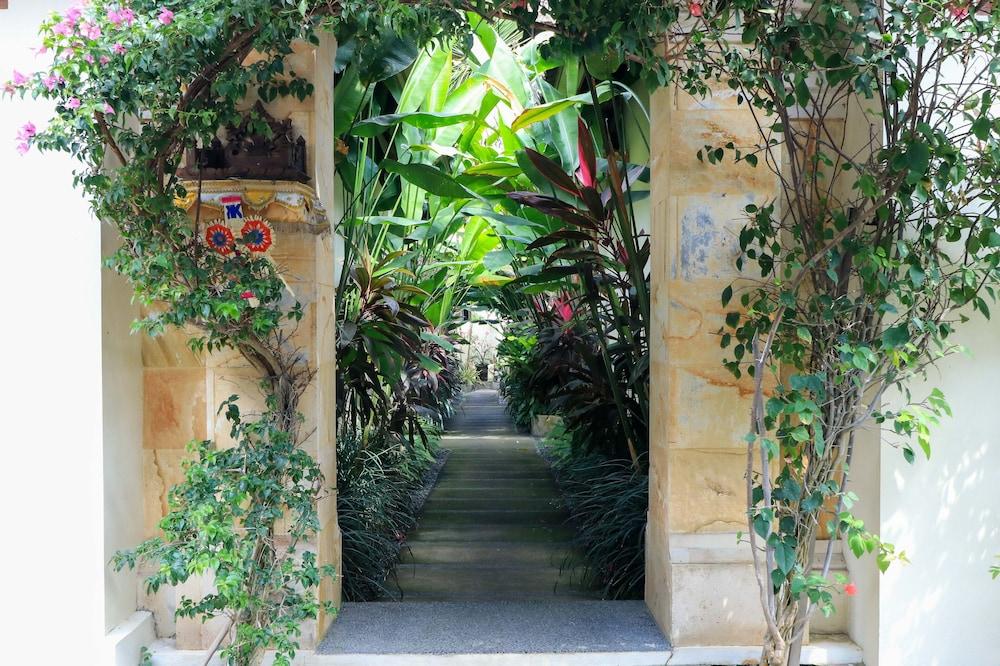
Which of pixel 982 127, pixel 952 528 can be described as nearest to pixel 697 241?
pixel 982 127

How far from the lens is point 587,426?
14.0 feet

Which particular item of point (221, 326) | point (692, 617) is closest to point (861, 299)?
point (692, 617)

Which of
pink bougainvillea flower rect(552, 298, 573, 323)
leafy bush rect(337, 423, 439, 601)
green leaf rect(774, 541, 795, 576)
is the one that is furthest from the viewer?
pink bougainvillea flower rect(552, 298, 573, 323)

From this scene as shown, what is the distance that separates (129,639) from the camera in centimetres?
246

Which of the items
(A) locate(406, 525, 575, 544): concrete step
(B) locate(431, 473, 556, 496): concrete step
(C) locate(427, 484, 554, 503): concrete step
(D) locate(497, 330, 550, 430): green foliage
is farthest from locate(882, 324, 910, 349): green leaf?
(D) locate(497, 330, 550, 430): green foliage

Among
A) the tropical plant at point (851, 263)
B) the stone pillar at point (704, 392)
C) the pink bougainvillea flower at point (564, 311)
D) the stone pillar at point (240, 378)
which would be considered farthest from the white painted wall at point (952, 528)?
the pink bougainvillea flower at point (564, 311)

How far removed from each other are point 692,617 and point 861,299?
4.11ft

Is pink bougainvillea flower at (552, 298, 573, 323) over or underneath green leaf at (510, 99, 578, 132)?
underneath

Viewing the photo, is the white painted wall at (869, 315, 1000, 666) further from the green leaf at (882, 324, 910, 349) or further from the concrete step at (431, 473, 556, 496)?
the concrete step at (431, 473, 556, 496)

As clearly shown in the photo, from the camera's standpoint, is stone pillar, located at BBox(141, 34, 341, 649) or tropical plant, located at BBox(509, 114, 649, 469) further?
tropical plant, located at BBox(509, 114, 649, 469)

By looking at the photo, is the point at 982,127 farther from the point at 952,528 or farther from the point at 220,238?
the point at 220,238

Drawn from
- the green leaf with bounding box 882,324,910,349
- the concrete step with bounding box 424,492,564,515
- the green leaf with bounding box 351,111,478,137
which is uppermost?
the green leaf with bounding box 351,111,478,137

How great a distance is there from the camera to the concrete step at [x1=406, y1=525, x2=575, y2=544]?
4.34m

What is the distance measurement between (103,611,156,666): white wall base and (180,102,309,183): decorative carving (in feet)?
5.07
